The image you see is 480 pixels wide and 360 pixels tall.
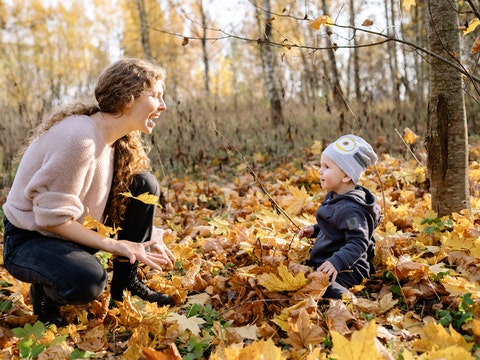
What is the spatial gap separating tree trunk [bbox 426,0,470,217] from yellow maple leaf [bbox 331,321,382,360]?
1631mm

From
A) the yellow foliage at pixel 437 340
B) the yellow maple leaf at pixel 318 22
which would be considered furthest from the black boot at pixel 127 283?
the yellow maple leaf at pixel 318 22

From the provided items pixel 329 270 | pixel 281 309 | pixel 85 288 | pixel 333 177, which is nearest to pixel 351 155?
pixel 333 177

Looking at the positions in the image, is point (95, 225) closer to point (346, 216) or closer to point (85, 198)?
point (85, 198)

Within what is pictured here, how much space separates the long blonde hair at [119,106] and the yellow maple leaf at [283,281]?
2.78 ft

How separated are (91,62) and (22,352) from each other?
33.7m

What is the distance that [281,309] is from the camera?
1.95 metres

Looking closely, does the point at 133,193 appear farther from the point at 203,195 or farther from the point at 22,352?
the point at 203,195

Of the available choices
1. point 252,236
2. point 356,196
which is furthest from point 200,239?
point 356,196

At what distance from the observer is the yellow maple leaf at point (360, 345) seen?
1229 millimetres

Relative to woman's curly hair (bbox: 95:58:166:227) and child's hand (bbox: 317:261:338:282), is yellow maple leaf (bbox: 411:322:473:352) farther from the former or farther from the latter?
woman's curly hair (bbox: 95:58:166:227)

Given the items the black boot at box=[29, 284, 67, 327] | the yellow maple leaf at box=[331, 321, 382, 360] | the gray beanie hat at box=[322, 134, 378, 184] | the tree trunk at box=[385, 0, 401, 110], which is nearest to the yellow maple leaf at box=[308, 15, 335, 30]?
the gray beanie hat at box=[322, 134, 378, 184]

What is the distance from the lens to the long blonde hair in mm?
2066

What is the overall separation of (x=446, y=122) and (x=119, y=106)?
6.07 feet

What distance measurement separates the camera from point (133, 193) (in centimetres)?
229
